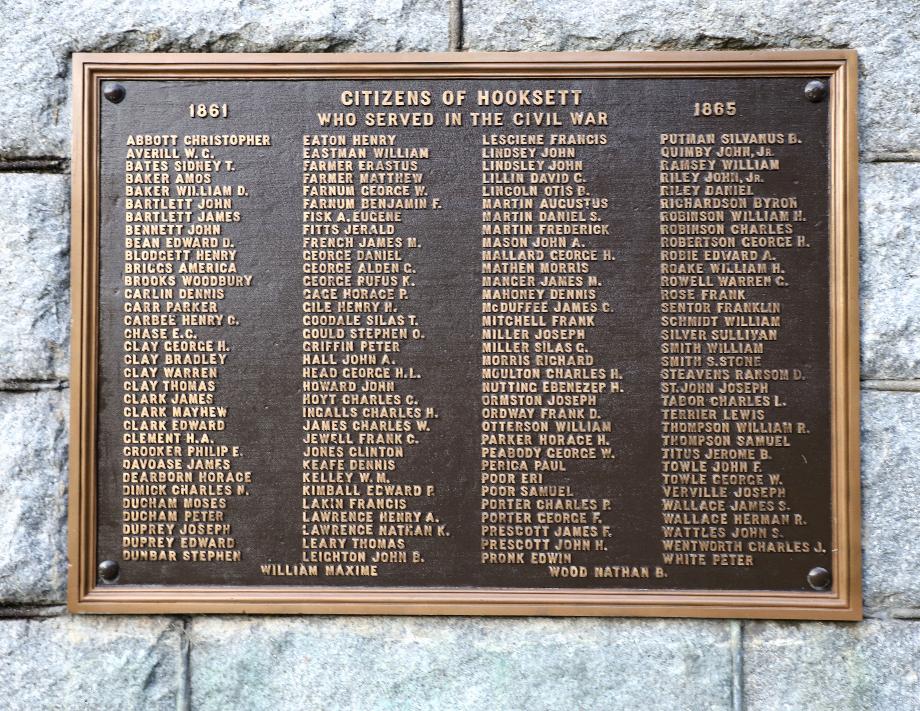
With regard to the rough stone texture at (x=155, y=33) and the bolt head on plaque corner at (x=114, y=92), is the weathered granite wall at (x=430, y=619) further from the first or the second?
the bolt head on plaque corner at (x=114, y=92)

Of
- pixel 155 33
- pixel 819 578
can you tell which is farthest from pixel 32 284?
pixel 819 578

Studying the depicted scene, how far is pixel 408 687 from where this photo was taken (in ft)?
9.74

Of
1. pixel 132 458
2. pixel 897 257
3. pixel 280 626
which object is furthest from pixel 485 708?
pixel 897 257

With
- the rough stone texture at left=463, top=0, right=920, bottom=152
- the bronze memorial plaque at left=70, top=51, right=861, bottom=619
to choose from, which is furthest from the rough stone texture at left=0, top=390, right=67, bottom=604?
the rough stone texture at left=463, top=0, right=920, bottom=152

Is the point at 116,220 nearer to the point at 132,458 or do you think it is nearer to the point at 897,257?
the point at 132,458

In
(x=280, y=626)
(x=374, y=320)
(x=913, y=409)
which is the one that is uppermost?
(x=374, y=320)

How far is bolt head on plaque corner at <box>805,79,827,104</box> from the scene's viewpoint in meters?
2.95

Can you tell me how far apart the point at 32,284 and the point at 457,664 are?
2.47m

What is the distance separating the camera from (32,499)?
3008 mm

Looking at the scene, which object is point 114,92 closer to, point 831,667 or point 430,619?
point 430,619

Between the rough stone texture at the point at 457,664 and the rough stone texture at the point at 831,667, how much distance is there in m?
0.16

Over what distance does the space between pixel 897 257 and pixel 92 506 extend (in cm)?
360

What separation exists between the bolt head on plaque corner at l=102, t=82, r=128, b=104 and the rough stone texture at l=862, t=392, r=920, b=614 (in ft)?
11.5

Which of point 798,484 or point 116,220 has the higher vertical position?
point 116,220
